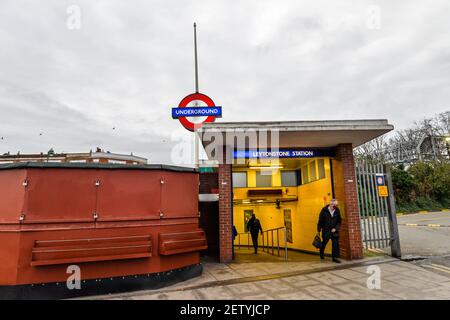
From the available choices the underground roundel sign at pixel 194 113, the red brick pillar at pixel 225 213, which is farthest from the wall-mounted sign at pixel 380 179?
the underground roundel sign at pixel 194 113

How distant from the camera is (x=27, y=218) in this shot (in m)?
4.82

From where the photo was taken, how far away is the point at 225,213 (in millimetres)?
7812

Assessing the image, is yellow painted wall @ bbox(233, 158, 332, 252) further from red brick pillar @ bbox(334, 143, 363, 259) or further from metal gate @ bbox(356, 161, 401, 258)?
metal gate @ bbox(356, 161, 401, 258)

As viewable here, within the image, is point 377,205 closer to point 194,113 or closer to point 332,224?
point 332,224

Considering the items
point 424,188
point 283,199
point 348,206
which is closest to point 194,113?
point 283,199

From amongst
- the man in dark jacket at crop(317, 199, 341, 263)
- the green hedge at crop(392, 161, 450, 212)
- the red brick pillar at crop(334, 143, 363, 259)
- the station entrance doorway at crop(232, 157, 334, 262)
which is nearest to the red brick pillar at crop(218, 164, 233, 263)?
the station entrance doorway at crop(232, 157, 334, 262)

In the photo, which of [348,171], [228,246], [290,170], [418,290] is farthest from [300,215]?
[418,290]

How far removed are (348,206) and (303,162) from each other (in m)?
3.46

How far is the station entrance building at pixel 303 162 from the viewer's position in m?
6.80

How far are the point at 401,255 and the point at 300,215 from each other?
4.11 metres

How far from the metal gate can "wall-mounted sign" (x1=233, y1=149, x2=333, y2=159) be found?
1.10 meters

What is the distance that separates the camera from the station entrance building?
22.3 feet

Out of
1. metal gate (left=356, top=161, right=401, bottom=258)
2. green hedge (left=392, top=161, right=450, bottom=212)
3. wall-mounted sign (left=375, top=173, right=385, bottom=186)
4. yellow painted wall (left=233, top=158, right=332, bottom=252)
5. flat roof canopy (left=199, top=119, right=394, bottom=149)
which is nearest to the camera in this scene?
flat roof canopy (left=199, top=119, right=394, bottom=149)
